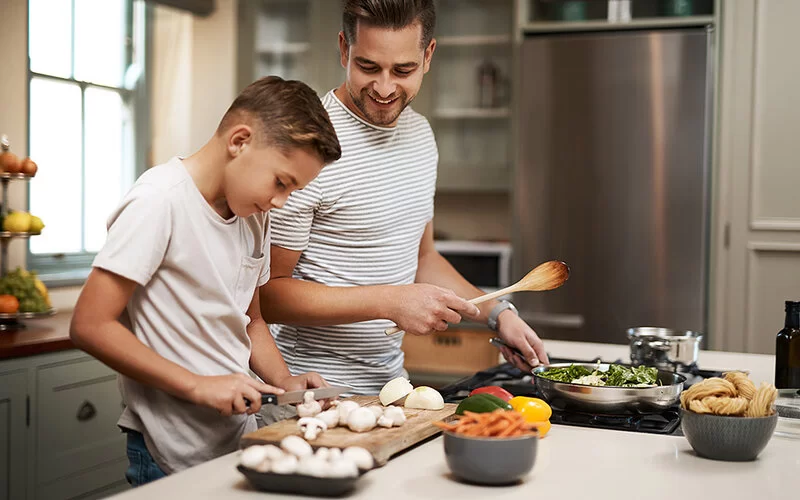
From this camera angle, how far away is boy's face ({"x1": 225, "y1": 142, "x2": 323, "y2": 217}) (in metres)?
1.32

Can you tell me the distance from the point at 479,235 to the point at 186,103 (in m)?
1.67

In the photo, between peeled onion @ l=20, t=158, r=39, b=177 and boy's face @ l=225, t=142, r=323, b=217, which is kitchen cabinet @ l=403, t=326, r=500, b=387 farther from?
boy's face @ l=225, t=142, r=323, b=217

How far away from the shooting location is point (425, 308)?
5.24ft

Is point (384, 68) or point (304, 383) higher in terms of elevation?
point (384, 68)

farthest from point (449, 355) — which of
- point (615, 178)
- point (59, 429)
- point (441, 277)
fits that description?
point (441, 277)

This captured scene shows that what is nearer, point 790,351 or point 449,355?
point 790,351

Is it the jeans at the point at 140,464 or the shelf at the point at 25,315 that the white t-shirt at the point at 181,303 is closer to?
the jeans at the point at 140,464

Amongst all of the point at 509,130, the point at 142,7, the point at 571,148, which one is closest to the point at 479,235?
the point at 509,130

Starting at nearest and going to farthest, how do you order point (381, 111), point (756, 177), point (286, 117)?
point (286, 117), point (381, 111), point (756, 177)

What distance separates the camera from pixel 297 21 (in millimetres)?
4477

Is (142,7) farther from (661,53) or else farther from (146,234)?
(146,234)

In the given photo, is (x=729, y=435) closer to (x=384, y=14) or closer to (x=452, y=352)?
(x=384, y=14)

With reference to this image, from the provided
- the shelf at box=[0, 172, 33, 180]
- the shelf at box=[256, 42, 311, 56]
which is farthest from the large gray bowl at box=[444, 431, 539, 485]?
the shelf at box=[256, 42, 311, 56]

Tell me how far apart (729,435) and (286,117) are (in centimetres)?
80
